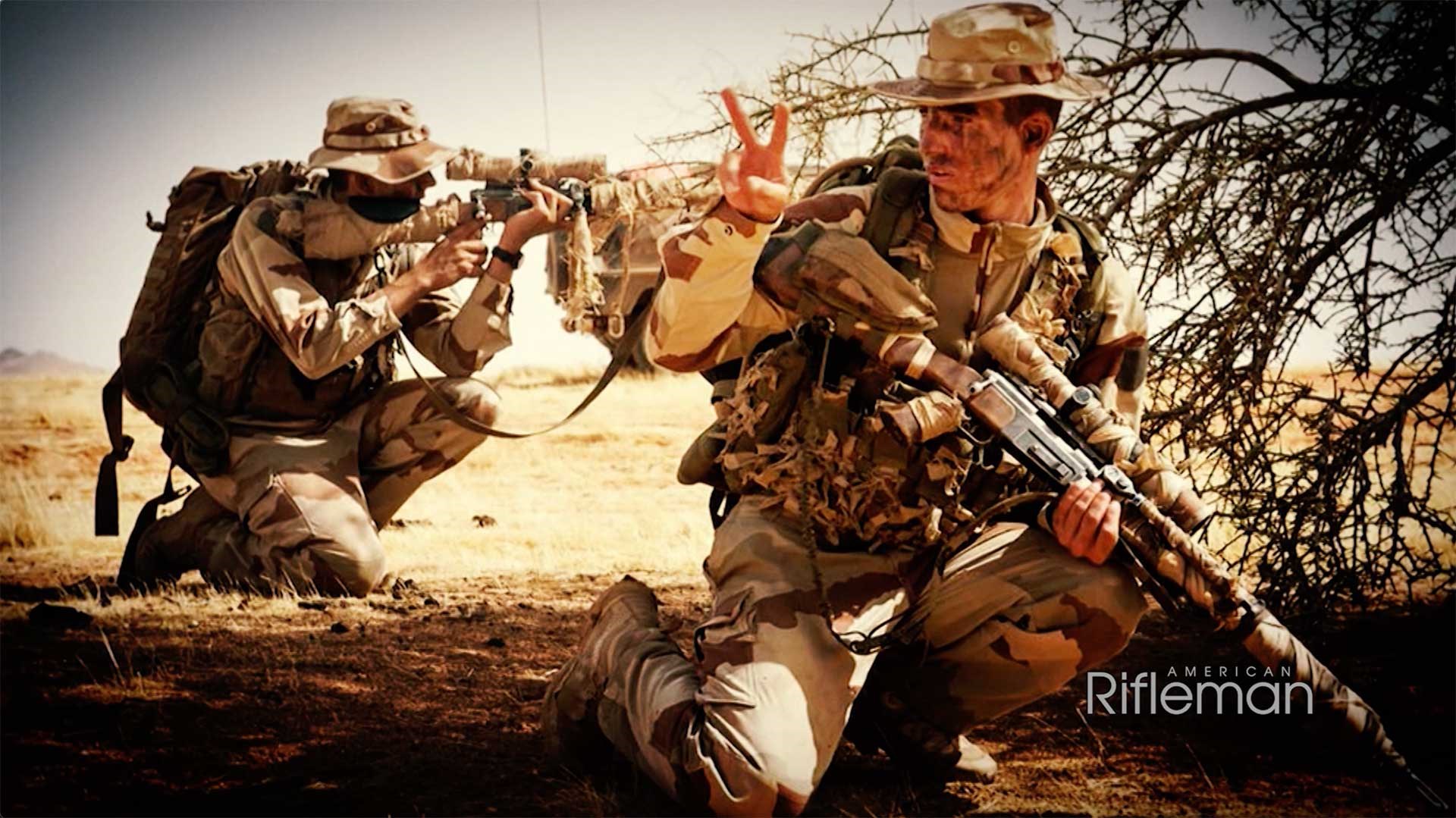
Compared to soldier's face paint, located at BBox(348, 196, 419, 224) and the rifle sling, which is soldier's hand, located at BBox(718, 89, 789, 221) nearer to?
the rifle sling

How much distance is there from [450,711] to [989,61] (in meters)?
2.33

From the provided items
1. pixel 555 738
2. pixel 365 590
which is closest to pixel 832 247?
pixel 555 738

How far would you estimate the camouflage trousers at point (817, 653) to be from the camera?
3.47 m

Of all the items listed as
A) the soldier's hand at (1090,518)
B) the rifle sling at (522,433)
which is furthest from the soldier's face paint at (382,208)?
the soldier's hand at (1090,518)

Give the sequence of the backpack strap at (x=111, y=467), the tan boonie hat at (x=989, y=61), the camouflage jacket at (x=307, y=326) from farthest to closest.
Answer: the backpack strap at (x=111, y=467) < the camouflage jacket at (x=307, y=326) < the tan boonie hat at (x=989, y=61)

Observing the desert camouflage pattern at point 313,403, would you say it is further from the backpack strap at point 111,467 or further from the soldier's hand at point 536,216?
the backpack strap at point 111,467

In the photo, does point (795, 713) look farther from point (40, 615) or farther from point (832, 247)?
point (40, 615)

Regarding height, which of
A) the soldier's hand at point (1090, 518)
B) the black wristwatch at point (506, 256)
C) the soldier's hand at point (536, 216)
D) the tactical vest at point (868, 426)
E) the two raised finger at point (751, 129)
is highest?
the two raised finger at point (751, 129)

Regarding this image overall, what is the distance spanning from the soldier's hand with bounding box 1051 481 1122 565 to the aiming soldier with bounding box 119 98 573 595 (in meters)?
2.96

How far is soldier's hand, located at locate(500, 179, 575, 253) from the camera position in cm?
605

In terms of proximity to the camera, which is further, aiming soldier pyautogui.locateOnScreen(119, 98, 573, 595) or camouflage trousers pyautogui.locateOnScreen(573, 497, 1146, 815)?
aiming soldier pyautogui.locateOnScreen(119, 98, 573, 595)

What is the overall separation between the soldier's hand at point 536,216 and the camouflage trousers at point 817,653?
247cm

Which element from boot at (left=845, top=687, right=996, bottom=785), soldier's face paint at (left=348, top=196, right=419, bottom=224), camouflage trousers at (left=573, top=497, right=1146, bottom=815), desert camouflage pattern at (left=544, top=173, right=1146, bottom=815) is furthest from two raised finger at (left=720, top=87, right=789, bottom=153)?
soldier's face paint at (left=348, top=196, right=419, bottom=224)

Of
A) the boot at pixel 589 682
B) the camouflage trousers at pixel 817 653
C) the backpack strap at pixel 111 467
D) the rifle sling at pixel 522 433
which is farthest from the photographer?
the backpack strap at pixel 111 467
